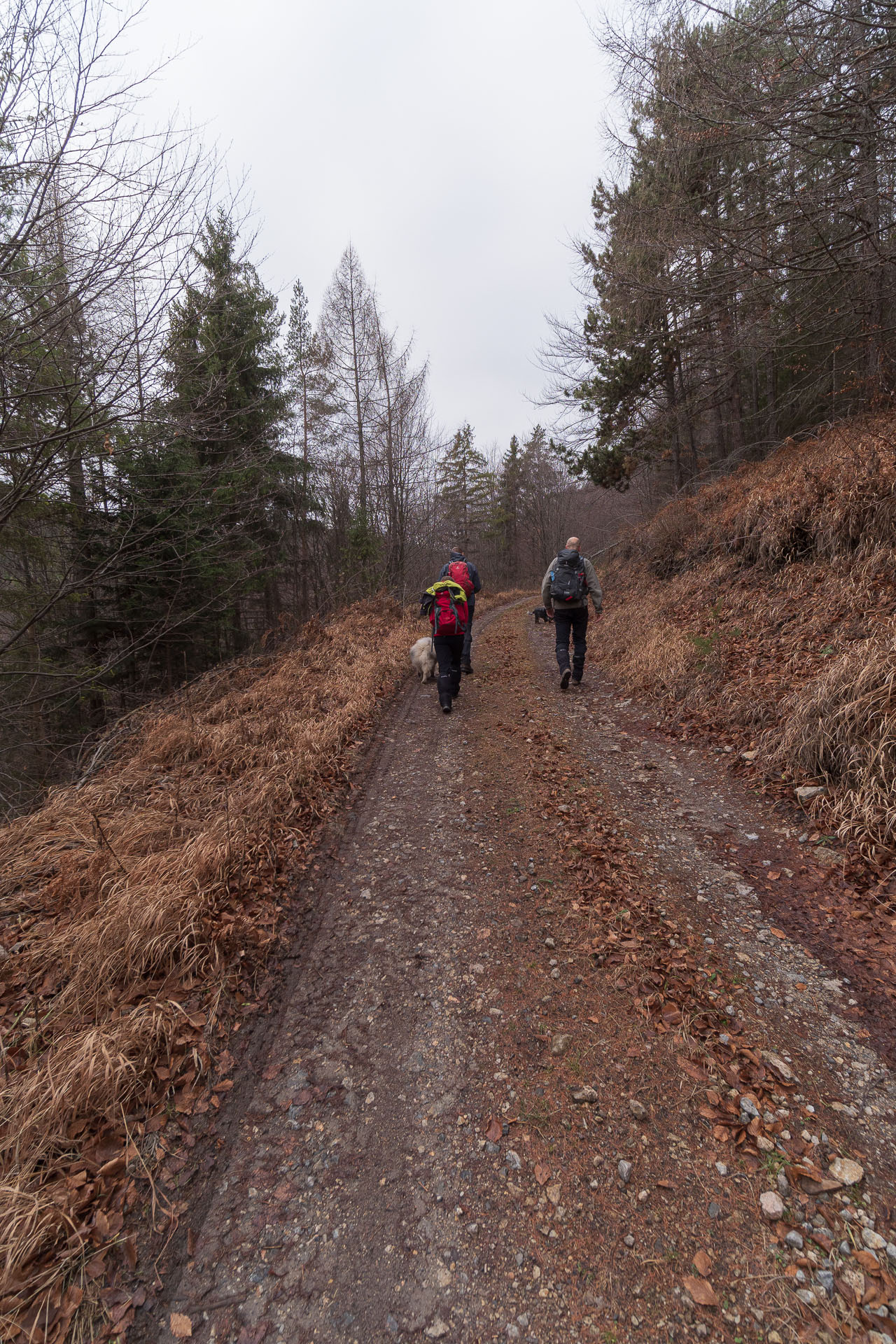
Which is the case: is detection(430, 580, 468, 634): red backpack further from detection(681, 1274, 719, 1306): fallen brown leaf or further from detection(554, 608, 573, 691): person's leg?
detection(681, 1274, 719, 1306): fallen brown leaf

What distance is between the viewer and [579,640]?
300 inches

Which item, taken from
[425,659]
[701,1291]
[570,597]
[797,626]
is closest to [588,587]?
[570,597]

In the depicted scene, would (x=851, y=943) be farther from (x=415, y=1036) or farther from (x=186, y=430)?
(x=186, y=430)

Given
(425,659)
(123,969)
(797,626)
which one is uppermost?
(797,626)

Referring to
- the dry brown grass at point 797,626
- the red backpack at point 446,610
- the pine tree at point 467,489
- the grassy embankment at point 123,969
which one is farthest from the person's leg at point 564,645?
the pine tree at point 467,489

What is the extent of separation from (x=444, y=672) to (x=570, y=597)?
2059 mm

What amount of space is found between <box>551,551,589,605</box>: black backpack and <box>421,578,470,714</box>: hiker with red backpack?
1345mm

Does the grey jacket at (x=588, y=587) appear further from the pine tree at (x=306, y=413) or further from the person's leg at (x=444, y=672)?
the pine tree at (x=306, y=413)

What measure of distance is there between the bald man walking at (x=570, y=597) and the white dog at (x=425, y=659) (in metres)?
2.28

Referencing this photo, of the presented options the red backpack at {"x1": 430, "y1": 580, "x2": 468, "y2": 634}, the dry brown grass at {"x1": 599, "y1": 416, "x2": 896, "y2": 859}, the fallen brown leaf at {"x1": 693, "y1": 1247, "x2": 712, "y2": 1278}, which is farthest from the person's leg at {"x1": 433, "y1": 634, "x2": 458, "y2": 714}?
the fallen brown leaf at {"x1": 693, "y1": 1247, "x2": 712, "y2": 1278}

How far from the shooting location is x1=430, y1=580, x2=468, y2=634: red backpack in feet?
22.1

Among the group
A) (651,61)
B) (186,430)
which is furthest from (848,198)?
(186,430)

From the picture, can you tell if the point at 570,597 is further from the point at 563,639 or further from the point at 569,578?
the point at 563,639

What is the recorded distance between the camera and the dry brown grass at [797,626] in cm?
384
